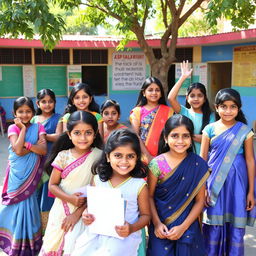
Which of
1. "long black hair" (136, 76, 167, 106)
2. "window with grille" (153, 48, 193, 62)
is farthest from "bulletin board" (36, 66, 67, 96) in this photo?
"long black hair" (136, 76, 167, 106)

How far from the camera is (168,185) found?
7.07ft

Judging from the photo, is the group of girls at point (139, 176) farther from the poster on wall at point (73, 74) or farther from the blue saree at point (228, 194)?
the poster on wall at point (73, 74)

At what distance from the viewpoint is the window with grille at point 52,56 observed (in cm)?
948

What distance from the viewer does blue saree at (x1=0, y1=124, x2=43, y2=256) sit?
9.44ft

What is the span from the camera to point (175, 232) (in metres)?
2.08

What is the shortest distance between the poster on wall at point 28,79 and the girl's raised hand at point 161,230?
8.06 meters

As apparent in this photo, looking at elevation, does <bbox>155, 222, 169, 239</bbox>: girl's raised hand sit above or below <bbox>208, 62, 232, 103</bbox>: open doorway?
below

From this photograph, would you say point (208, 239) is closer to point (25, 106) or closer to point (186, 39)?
point (25, 106)

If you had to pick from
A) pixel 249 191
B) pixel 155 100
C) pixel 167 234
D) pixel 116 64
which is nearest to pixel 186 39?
pixel 116 64

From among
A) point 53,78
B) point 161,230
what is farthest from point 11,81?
point 161,230

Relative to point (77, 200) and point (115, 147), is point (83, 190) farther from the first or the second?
point (115, 147)

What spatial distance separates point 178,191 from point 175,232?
0.80ft

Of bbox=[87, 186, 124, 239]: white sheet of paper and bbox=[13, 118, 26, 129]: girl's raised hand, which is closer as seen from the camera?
bbox=[87, 186, 124, 239]: white sheet of paper

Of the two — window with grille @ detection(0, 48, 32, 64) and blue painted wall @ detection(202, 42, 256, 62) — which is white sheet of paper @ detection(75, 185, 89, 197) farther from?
window with grille @ detection(0, 48, 32, 64)
